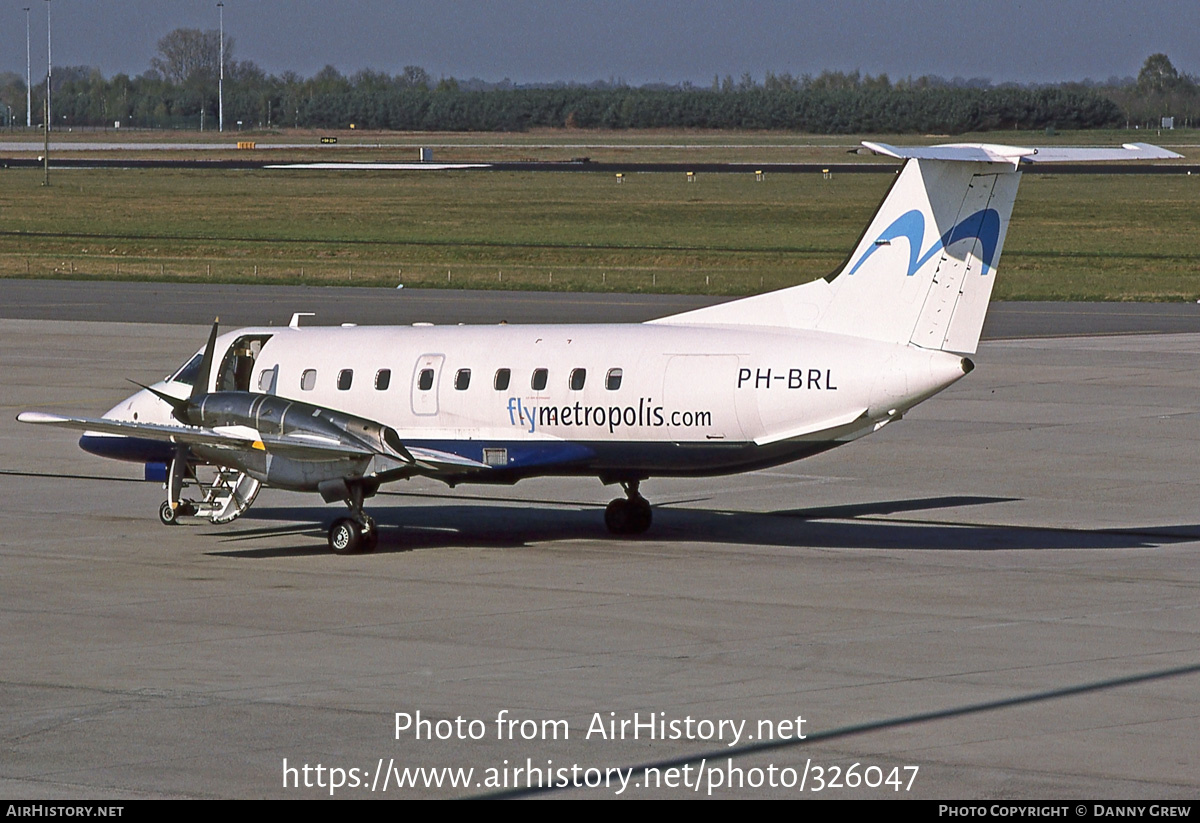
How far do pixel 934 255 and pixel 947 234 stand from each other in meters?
0.29

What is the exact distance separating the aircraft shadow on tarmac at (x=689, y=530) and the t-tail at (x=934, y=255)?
3.16 m

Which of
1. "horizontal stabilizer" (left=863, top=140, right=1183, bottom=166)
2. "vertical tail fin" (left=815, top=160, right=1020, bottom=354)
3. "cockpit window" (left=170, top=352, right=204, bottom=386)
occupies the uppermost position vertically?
"horizontal stabilizer" (left=863, top=140, right=1183, bottom=166)

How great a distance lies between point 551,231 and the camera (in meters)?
92.4

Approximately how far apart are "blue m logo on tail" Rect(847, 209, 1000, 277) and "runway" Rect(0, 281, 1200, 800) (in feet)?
12.0

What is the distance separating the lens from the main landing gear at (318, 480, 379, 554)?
22.1 m

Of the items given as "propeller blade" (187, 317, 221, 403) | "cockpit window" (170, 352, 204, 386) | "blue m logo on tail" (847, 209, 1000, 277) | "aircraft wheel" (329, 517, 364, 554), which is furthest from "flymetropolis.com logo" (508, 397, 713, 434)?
"cockpit window" (170, 352, 204, 386)

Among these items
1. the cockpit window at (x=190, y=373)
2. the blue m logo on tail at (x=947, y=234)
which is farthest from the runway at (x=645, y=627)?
the blue m logo on tail at (x=947, y=234)

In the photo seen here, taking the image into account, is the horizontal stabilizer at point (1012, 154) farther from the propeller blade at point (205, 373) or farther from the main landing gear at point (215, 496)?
the main landing gear at point (215, 496)

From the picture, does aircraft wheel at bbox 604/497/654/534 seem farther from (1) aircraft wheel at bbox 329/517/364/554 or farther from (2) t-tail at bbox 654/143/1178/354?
(2) t-tail at bbox 654/143/1178/354

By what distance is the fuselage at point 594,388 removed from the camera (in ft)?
68.0

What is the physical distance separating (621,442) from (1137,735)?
949 cm

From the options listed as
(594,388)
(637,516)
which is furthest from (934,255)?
(637,516)

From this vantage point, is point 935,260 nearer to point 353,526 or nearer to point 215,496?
point 353,526
